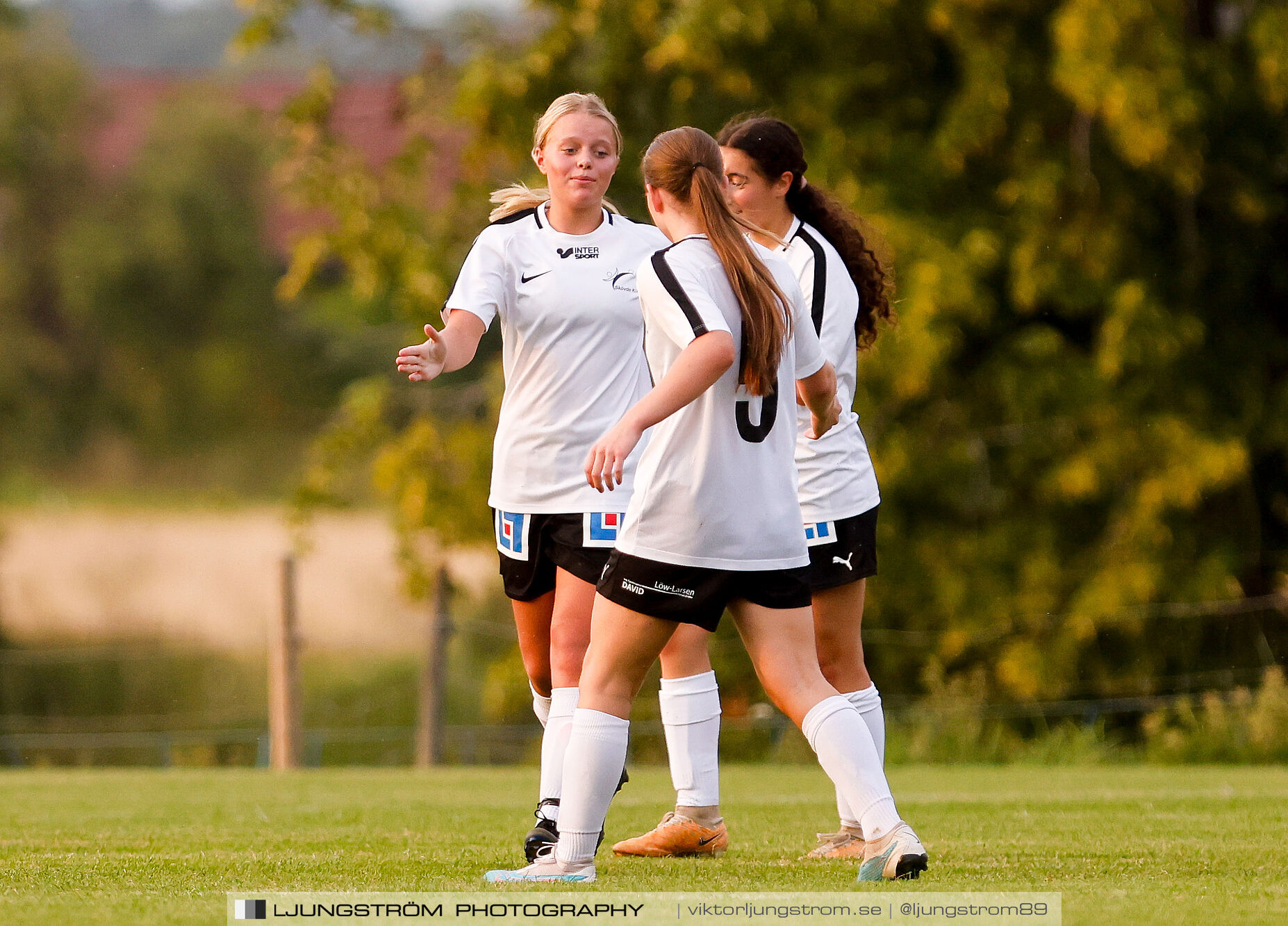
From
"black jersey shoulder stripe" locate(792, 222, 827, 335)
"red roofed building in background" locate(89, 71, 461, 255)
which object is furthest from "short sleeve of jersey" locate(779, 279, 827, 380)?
"red roofed building in background" locate(89, 71, 461, 255)

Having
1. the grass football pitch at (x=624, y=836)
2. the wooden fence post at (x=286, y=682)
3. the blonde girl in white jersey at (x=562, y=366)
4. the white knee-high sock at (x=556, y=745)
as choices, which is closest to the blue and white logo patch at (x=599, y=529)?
the blonde girl in white jersey at (x=562, y=366)

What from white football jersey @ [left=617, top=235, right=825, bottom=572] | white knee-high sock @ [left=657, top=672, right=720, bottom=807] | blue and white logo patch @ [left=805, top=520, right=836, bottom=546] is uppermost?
white football jersey @ [left=617, top=235, right=825, bottom=572]

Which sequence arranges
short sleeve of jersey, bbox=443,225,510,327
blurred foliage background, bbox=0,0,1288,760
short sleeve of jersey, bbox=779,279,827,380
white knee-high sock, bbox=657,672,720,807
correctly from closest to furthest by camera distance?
short sleeve of jersey, bbox=779,279,827,380 < short sleeve of jersey, bbox=443,225,510,327 < white knee-high sock, bbox=657,672,720,807 < blurred foliage background, bbox=0,0,1288,760

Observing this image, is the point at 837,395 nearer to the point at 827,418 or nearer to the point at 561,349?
the point at 827,418

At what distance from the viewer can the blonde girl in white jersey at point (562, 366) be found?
15.6 ft

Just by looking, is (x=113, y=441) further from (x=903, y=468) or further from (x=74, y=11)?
(x=903, y=468)

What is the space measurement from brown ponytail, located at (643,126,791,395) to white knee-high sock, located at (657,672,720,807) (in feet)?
4.29

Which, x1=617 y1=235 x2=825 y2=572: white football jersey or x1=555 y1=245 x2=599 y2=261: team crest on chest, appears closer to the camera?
x1=617 y1=235 x2=825 y2=572: white football jersey

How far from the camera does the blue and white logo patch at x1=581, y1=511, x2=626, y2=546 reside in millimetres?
4734

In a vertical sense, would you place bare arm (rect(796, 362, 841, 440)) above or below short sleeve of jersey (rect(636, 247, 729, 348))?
below

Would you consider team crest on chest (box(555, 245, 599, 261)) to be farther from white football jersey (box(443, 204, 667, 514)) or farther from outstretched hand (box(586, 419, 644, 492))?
outstretched hand (box(586, 419, 644, 492))

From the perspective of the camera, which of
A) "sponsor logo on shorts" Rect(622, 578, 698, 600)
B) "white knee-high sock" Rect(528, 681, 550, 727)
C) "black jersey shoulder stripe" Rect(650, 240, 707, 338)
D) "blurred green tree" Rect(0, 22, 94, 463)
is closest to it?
"black jersey shoulder stripe" Rect(650, 240, 707, 338)

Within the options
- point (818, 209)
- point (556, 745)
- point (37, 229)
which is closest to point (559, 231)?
point (818, 209)

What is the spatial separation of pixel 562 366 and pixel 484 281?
1.12 ft
